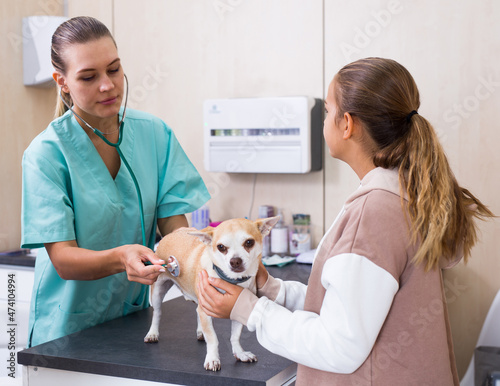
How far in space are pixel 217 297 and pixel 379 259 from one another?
321 millimetres

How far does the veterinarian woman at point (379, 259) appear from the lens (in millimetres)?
886

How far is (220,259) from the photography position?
1.06 meters

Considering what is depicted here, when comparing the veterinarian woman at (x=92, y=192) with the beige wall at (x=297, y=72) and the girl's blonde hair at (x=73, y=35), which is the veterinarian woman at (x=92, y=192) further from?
the beige wall at (x=297, y=72)

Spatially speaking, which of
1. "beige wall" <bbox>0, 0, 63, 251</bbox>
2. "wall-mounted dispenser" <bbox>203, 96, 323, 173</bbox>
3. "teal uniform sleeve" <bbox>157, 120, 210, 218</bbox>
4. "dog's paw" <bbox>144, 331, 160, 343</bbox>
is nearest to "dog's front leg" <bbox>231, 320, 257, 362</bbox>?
"dog's paw" <bbox>144, 331, 160, 343</bbox>

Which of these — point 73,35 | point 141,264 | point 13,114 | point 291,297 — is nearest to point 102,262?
point 141,264

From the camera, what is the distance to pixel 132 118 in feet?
5.25

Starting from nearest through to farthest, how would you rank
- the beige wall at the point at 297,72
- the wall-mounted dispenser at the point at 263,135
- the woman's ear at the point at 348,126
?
the woman's ear at the point at 348,126
the beige wall at the point at 297,72
the wall-mounted dispenser at the point at 263,135

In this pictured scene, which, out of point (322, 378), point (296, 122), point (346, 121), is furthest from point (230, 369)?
point (296, 122)

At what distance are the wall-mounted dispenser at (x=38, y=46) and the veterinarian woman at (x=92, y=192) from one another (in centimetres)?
127

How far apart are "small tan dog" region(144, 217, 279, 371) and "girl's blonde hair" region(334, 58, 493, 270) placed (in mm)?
251

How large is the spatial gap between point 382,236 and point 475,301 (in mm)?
1612

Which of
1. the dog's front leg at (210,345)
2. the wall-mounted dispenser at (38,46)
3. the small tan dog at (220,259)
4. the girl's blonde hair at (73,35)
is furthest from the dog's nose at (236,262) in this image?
the wall-mounted dispenser at (38,46)

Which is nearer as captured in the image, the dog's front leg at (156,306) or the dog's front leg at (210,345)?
the dog's front leg at (210,345)

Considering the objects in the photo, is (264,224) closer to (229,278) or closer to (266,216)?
(229,278)
